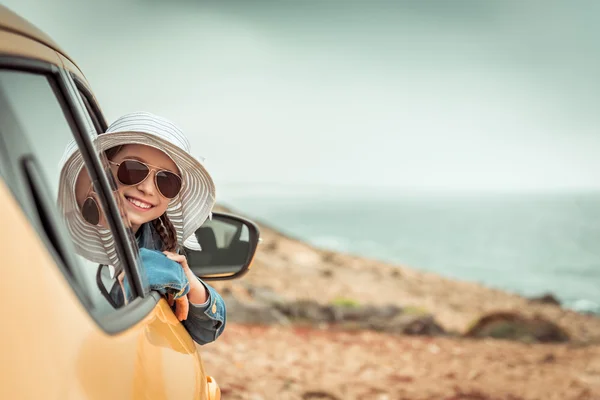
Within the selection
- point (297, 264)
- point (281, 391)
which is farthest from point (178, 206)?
point (297, 264)

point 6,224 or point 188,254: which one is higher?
point 6,224

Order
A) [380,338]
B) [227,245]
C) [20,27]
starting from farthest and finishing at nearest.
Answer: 1. [380,338]
2. [227,245]
3. [20,27]

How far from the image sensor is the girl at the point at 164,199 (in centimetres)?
141

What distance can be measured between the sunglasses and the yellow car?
19 centimetres

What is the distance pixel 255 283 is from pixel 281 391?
3.70m

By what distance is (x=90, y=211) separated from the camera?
3.84ft

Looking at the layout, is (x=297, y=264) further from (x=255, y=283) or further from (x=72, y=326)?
(x=72, y=326)

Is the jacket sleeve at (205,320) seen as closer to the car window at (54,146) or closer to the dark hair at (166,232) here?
the dark hair at (166,232)

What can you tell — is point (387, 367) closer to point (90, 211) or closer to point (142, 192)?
point (142, 192)

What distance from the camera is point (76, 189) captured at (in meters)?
1.11

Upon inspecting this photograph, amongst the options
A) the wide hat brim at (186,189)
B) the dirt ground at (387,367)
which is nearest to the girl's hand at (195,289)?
the wide hat brim at (186,189)

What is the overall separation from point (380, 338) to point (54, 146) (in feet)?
22.9

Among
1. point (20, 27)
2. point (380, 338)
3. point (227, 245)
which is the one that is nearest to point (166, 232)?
point (227, 245)

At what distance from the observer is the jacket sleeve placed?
5.01ft
